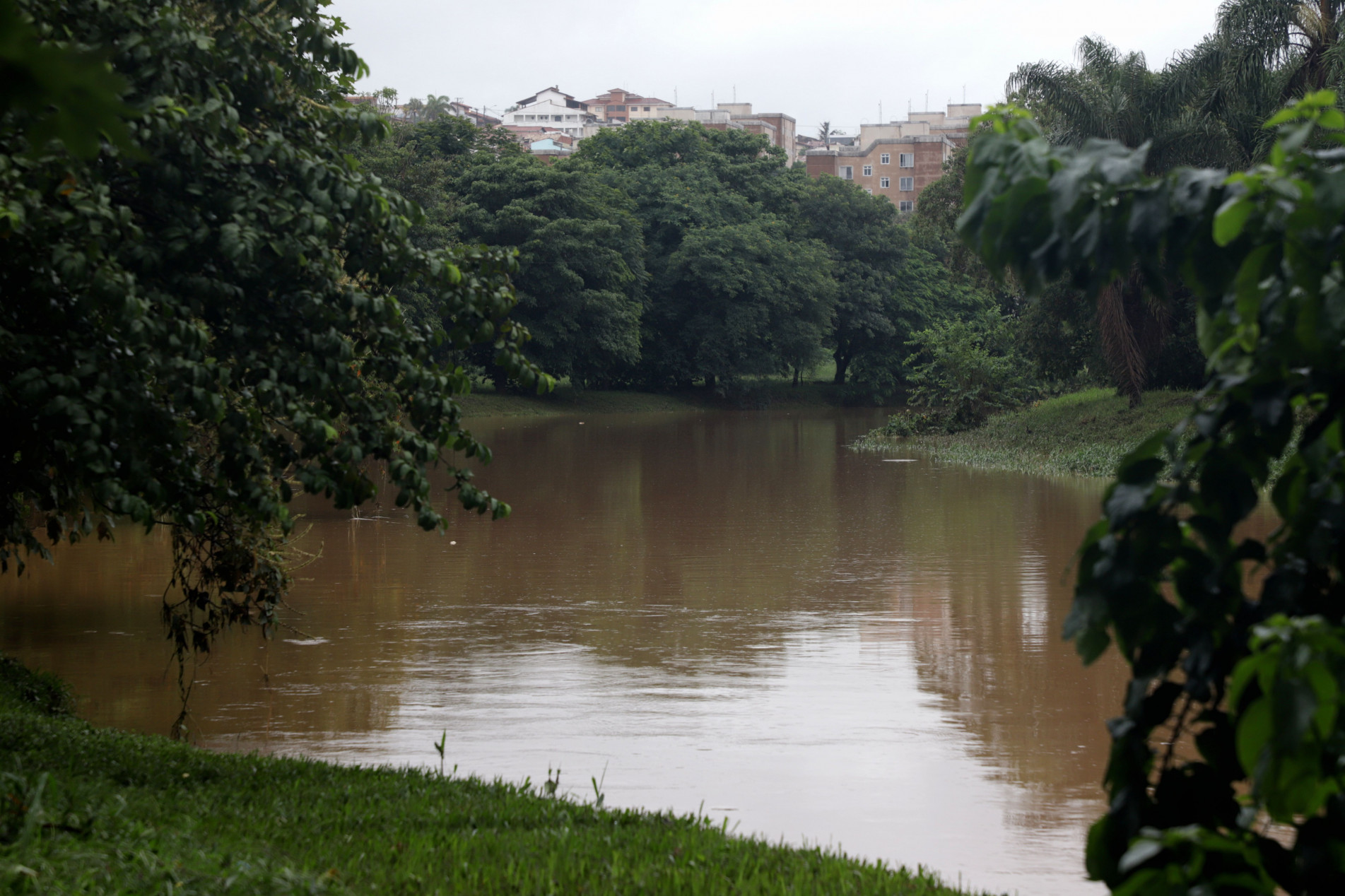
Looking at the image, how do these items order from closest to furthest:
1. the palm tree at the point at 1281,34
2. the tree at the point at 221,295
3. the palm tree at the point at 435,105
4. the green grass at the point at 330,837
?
the green grass at the point at 330,837
the tree at the point at 221,295
the palm tree at the point at 1281,34
the palm tree at the point at 435,105

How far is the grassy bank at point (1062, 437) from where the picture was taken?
2602 centimetres

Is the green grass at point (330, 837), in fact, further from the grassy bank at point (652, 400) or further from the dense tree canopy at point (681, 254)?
the grassy bank at point (652, 400)

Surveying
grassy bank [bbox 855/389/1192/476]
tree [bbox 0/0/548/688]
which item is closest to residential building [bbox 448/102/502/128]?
grassy bank [bbox 855/389/1192/476]

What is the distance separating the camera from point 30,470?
6172mm

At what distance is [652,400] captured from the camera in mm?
55781

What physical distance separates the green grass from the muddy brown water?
101 cm

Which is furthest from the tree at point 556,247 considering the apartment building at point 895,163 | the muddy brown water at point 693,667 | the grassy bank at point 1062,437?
the apartment building at point 895,163

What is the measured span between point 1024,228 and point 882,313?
61100mm

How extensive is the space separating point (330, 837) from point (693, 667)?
5048 millimetres

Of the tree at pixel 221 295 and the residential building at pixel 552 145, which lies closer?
the tree at pixel 221 295

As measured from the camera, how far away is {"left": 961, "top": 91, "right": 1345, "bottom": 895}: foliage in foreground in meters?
1.88

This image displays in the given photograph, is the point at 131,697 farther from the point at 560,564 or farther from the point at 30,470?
the point at 560,564

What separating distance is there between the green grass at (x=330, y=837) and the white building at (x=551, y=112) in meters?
140

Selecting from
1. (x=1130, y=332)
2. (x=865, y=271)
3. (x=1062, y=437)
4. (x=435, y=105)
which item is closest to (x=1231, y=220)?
(x=1130, y=332)
